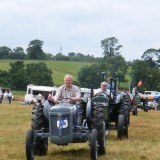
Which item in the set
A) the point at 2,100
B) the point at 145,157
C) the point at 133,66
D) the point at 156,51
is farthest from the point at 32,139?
the point at 156,51

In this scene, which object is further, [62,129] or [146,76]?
[146,76]

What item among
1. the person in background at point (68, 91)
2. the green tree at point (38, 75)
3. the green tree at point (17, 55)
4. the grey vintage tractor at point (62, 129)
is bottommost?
the grey vintage tractor at point (62, 129)

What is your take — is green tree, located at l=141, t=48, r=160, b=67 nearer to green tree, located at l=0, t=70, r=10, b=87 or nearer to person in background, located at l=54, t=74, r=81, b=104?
green tree, located at l=0, t=70, r=10, b=87

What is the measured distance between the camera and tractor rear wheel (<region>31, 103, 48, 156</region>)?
31.9ft

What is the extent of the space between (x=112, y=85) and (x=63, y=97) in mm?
4418

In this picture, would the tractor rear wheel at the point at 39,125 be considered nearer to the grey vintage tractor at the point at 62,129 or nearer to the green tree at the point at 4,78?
the grey vintage tractor at the point at 62,129

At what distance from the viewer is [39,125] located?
9688mm

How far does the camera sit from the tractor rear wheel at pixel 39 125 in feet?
31.9

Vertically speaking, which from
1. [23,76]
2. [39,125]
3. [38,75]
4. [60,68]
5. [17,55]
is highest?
[17,55]

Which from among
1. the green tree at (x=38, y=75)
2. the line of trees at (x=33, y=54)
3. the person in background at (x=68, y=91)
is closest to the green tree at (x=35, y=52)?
the line of trees at (x=33, y=54)

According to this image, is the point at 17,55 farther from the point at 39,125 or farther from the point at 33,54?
the point at 39,125

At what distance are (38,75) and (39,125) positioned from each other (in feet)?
264

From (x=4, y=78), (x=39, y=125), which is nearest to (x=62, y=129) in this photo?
(x=39, y=125)

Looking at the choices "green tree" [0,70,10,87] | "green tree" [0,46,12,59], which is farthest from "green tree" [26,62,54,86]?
"green tree" [0,46,12,59]
